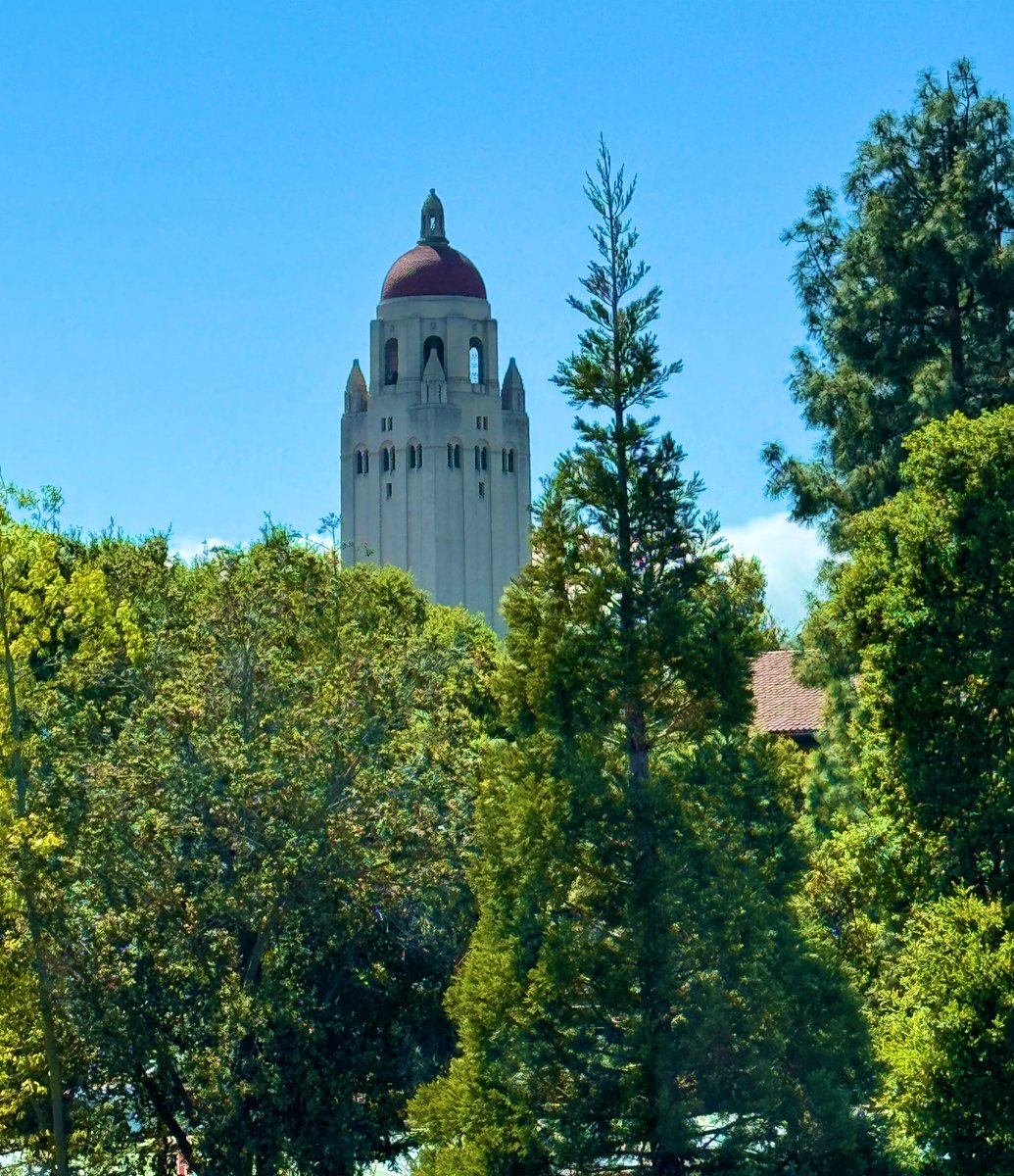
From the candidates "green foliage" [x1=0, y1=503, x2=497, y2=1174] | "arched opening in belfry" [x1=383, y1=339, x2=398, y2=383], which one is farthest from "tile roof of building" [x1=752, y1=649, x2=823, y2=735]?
"arched opening in belfry" [x1=383, y1=339, x2=398, y2=383]

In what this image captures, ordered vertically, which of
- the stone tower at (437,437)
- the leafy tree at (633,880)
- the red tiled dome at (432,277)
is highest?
the red tiled dome at (432,277)

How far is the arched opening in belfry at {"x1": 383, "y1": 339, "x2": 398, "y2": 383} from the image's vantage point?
4272 inches

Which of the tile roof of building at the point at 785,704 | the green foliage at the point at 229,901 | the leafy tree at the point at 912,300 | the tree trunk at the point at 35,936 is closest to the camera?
the tree trunk at the point at 35,936

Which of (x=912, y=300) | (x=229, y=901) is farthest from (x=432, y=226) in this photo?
(x=229, y=901)

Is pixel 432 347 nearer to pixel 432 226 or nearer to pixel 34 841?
pixel 432 226

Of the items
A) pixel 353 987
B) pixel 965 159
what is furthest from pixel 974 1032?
pixel 965 159

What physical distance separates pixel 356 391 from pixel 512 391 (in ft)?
29.3

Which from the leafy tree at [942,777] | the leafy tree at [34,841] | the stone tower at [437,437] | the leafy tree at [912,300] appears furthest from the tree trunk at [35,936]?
the stone tower at [437,437]

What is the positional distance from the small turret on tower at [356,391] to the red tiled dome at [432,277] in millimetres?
4738

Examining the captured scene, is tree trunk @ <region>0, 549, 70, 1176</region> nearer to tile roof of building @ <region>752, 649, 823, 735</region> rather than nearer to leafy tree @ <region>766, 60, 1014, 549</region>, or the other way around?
leafy tree @ <region>766, 60, 1014, 549</region>

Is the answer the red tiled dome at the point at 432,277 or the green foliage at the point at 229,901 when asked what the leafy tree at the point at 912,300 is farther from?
the red tiled dome at the point at 432,277

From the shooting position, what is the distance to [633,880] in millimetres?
18500

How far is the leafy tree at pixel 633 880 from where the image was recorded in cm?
1816

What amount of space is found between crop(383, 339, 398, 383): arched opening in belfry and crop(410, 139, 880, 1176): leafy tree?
294 ft
